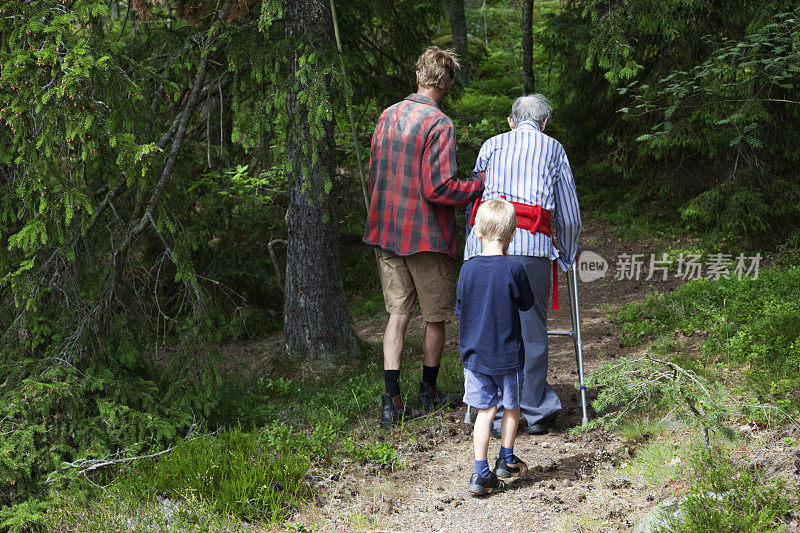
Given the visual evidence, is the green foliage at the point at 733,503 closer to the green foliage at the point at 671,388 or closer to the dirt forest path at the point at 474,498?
the green foliage at the point at 671,388

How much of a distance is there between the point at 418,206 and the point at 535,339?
122 centimetres

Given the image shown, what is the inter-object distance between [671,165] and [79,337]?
31.1 ft

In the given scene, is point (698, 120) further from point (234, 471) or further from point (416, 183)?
point (234, 471)

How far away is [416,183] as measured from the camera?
457cm

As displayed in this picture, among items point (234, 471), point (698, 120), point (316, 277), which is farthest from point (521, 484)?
point (698, 120)

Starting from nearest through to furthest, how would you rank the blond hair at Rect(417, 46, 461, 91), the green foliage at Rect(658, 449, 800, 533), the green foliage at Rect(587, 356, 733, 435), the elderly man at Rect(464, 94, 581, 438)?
the green foliage at Rect(658, 449, 800, 533) → the green foliage at Rect(587, 356, 733, 435) → the elderly man at Rect(464, 94, 581, 438) → the blond hair at Rect(417, 46, 461, 91)

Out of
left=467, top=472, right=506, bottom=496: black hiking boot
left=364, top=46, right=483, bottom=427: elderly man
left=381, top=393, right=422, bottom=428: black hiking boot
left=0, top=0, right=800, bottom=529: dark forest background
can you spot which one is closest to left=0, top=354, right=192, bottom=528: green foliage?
left=0, top=0, right=800, bottom=529: dark forest background

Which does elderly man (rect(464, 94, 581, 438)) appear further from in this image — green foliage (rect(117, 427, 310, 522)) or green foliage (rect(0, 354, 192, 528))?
green foliage (rect(0, 354, 192, 528))

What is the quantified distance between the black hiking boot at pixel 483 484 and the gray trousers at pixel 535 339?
26.9 inches

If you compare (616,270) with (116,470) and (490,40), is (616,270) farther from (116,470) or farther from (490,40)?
(490,40)

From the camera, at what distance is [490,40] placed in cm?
2227

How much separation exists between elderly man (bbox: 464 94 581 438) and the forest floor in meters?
0.36

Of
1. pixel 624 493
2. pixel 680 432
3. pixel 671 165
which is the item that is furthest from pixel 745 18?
pixel 624 493

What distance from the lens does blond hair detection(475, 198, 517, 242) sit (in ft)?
12.0
